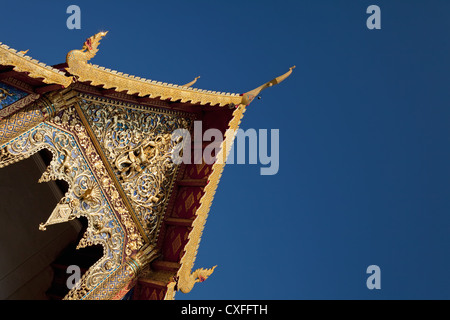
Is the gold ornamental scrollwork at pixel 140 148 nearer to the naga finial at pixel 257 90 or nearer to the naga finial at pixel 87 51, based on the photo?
the naga finial at pixel 87 51

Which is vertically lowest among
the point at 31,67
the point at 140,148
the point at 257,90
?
the point at 140,148

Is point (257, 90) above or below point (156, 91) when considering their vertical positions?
above

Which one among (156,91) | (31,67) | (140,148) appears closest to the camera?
(31,67)

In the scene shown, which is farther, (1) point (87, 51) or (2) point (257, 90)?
(2) point (257, 90)

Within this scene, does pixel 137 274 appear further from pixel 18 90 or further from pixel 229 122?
pixel 18 90

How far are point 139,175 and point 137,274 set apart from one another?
5.23 ft

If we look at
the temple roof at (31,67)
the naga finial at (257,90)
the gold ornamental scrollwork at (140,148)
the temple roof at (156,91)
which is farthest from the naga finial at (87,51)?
the naga finial at (257,90)

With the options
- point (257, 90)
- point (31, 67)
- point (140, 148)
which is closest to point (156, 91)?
point (140, 148)

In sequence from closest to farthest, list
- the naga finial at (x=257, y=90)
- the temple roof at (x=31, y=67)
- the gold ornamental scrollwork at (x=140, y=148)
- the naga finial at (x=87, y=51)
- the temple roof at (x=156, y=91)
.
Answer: the temple roof at (x=31, y=67), the temple roof at (x=156, y=91), the naga finial at (x=87, y=51), the gold ornamental scrollwork at (x=140, y=148), the naga finial at (x=257, y=90)

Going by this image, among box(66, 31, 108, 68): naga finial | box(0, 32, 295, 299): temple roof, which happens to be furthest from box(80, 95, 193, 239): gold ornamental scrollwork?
box(66, 31, 108, 68): naga finial

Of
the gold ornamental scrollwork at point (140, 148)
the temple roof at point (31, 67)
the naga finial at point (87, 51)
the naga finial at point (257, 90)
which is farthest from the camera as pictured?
the naga finial at point (257, 90)

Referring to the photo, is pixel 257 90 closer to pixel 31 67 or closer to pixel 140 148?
pixel 140 148
